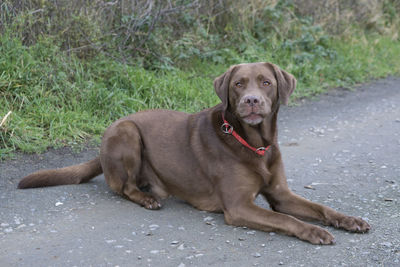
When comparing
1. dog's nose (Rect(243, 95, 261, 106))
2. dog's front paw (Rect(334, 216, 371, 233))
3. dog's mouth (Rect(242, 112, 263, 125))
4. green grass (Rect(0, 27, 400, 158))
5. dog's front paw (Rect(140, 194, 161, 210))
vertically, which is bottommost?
dog's front paw (Rect(140, 194, 161, 210))

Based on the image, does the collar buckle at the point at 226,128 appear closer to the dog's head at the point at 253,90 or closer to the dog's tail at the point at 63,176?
the dog's head at the point at 253,90

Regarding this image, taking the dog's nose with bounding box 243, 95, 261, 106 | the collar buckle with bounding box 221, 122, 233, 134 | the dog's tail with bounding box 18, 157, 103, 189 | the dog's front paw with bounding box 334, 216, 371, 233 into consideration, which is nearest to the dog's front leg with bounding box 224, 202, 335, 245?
the dog's front paw with bounding box 334, 216, 371, 233

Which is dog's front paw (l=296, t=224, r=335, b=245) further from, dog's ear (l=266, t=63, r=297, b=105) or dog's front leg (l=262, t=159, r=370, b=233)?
dog's ear (l=266, t=63, r=297, b=105)

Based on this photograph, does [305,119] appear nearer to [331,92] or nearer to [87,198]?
[331,92]

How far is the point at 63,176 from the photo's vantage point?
4.39 meters

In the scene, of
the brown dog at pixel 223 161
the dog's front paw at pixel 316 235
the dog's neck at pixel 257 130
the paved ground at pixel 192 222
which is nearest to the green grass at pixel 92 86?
the paved ground at pixel 192 222

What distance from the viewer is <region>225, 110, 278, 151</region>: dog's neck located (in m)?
3.85

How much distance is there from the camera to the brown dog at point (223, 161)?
3645 mm

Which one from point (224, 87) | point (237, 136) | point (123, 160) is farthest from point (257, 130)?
point (123, 160)

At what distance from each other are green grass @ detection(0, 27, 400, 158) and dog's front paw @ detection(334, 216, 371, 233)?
9.62ft

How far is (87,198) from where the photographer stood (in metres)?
4.20

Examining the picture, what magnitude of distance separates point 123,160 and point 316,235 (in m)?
1.64

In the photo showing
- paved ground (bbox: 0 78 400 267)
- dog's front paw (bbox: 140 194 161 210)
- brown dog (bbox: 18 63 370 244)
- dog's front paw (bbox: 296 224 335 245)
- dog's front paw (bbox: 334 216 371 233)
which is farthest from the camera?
dog's front paw (bbox: 140 194 161 210)

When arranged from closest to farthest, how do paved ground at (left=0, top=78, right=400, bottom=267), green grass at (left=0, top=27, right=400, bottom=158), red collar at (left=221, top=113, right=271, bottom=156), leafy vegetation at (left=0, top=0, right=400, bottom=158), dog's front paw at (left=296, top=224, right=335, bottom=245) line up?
paved ground at (left=0, top=78, right=400, bottom=267)
dog's front paw at (left=296, top=224, right=335, bottom=245)
red collar at (left=221, top=113, right=271, bottom=156)
green grass at (left=0, top=27, right=400, bottom=158)
leafy vegetation at (left=0, top=0, right=400, bottom=158)
